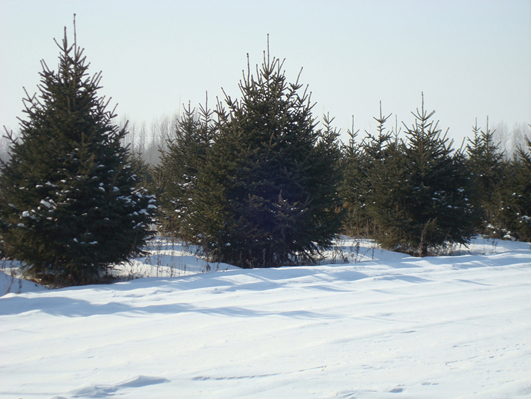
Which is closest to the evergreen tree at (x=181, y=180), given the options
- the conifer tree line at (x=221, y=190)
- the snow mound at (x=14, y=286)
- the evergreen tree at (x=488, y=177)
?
the conifer tree line at (x=221, y=190)

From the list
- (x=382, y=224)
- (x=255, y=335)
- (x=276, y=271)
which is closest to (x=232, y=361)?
(x=255, y=335)

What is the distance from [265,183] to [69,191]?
4.11m

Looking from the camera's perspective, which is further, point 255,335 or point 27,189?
point 27,189

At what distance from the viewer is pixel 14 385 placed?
3102mm

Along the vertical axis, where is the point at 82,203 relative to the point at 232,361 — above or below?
above

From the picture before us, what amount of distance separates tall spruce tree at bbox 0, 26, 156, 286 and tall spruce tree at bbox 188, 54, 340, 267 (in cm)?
205

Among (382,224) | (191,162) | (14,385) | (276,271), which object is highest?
(191,162)

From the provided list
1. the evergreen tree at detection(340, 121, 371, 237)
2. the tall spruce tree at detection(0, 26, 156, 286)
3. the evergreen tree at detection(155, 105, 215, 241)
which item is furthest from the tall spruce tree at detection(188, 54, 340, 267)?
the evergreen tree at detection(340, 121, 371, 237)

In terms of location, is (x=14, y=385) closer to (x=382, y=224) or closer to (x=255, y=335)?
(x=255, y=335)

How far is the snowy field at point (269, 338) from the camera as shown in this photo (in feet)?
10.2

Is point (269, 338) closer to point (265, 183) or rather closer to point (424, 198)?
point (265, 183)

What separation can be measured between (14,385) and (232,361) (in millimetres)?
1795

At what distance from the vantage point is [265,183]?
8.96 meters

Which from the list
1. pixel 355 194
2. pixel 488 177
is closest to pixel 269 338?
pixel 355 194
